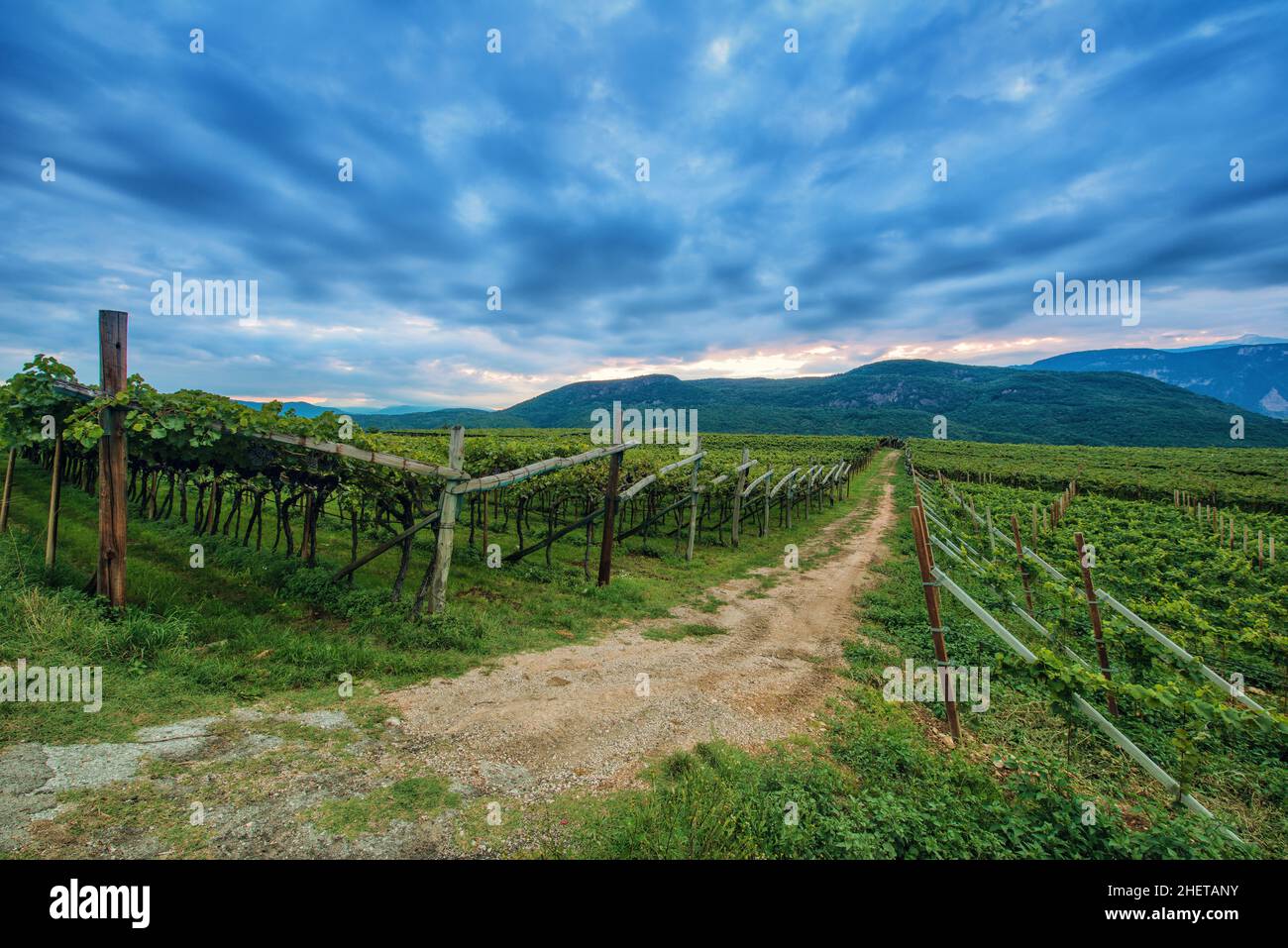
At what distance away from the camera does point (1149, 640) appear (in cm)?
698

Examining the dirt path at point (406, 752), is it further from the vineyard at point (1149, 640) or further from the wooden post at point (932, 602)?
the vineyard at point (1149, 640)

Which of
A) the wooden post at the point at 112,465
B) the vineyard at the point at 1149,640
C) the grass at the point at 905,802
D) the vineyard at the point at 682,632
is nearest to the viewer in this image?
the grass at the point at 905,802

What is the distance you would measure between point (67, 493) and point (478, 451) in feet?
42.4

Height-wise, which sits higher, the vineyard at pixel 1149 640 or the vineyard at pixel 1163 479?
the vineyard at pixel 1163 479

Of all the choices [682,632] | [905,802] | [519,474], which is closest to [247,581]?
[519,474]

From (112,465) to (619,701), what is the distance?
7967 mm

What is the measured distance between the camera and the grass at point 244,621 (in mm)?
5969

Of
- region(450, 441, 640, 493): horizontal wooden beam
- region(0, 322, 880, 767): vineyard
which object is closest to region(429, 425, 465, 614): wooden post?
region(0, 322, 880, 767): vineyard

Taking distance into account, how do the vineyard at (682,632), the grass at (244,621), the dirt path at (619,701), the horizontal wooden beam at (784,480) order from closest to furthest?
the vineyard at (682,632)
the dirt path at (619,701)
the grass at (244,621)
the horizontal wooden beam at (784,480)

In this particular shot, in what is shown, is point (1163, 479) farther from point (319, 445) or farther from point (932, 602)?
point (319, 445)

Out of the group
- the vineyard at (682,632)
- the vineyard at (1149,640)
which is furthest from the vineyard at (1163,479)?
the vineyard at (682,632)

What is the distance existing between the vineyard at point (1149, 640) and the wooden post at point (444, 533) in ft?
24.5
